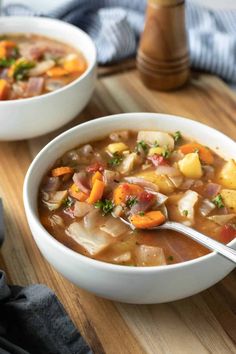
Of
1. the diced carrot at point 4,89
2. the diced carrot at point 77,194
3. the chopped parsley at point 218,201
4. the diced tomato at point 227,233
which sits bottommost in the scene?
the diced carrot at point 4,89

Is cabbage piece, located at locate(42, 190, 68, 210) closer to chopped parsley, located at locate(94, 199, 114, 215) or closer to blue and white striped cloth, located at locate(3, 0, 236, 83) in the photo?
chopped parsley, located at locate(94, 199, 114, 215)

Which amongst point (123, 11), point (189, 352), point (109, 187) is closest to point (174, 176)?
point (109, 187)

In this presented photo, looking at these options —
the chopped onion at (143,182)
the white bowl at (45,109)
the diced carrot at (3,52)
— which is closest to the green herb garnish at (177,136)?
the chopped onion at (143,182)

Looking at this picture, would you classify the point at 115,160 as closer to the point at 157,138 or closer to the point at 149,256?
the point at 157,138

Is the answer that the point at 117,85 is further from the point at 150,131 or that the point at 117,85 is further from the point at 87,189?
the point at 87,189

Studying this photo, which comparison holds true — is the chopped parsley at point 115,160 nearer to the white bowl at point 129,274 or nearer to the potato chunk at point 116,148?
the potato chunk at point 116,148

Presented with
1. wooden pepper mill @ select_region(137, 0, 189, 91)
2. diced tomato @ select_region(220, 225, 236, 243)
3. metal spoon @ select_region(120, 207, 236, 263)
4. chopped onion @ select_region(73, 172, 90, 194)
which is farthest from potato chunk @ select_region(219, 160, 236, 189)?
wooden pepper mill @ select_region(137, 0, 189, 91)

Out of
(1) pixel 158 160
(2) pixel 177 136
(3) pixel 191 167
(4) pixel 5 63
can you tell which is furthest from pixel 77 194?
(4) pixel 5 63
